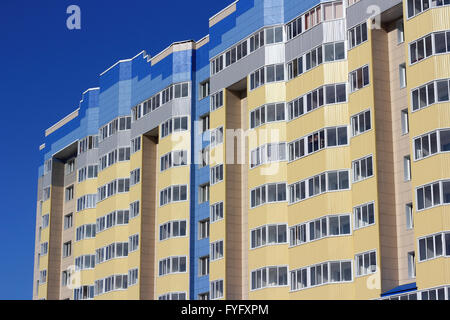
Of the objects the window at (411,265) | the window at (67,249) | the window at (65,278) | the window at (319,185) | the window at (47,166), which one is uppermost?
the window at (47,166)

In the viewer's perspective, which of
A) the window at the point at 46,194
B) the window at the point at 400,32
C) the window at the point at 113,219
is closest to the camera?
the window at the point at 400,32

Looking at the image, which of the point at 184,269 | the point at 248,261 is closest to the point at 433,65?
the point at 248,261

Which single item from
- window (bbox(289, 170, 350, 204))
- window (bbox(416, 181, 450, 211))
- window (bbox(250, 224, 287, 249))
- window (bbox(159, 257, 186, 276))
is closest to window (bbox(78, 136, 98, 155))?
window (bbox(159, 257, 186, 276))

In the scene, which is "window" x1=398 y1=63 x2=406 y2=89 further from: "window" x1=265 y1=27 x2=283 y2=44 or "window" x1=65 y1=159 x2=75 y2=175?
"window" x1=65 y1=159 x2=75 y2=175

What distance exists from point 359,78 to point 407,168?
820 cm

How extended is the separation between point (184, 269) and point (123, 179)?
52.2 ft

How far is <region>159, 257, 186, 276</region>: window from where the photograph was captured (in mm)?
85312

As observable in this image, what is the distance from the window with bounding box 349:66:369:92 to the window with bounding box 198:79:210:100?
22531 millimetres

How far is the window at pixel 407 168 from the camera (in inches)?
2517

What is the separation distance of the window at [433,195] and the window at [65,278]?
59071 millimetres

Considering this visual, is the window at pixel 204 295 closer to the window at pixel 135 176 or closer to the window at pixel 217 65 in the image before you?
the window at pixel 135 176

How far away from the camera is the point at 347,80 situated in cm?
6956

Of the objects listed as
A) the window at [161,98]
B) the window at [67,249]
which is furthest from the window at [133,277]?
the window at [67,249]

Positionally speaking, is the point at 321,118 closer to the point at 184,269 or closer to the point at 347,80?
the point at 347,80
